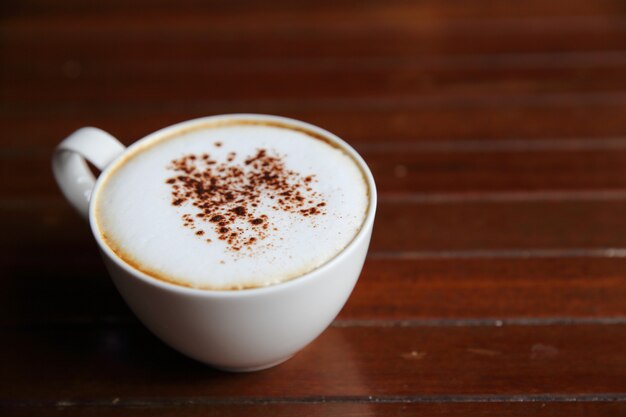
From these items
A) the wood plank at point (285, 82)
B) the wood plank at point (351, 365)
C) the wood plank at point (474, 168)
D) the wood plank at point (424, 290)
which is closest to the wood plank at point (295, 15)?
the wood plank at point (285, 82)

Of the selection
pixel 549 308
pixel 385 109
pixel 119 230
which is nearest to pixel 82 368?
pixel 119 230

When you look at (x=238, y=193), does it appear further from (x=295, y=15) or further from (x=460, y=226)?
(x=295, y=15)

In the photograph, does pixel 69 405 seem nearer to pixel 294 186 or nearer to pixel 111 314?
pixel 111 314

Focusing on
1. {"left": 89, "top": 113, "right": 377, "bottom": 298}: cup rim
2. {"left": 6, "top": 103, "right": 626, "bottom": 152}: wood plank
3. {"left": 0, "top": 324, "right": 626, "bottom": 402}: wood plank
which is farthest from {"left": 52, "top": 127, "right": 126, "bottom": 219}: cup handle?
{"left": 6, "top": 103, "right": 626, "bottom": 152}: wood plank

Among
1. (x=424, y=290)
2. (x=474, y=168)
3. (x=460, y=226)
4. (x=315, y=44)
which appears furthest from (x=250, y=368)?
(x=315, y=44)

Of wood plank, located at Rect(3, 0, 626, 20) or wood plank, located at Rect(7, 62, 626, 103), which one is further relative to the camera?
wood plank, located at Rect(3, 0, 626, 20)

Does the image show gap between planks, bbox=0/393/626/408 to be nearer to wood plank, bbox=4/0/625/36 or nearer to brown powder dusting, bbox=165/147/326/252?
brown powder dusting, bbox=165/147/326/252
